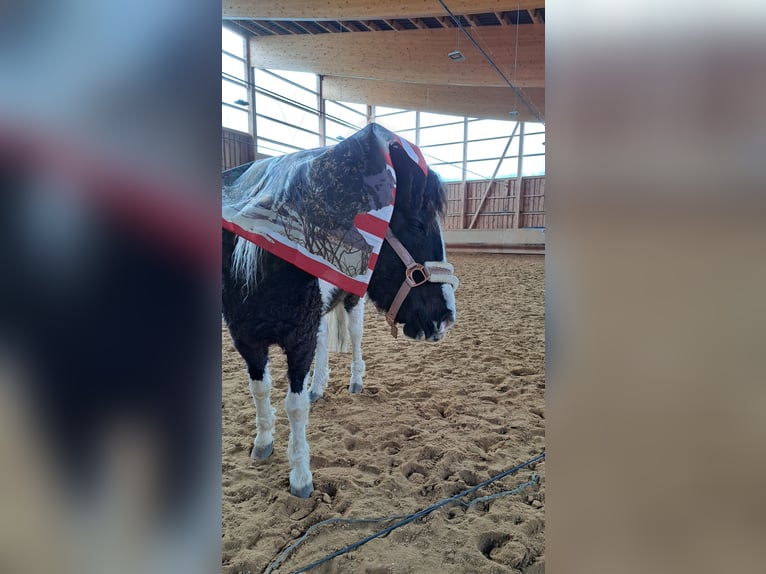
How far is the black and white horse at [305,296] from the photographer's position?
1139mm

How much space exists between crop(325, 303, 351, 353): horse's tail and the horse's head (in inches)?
29.6

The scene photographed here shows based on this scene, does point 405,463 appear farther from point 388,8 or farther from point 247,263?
point 388,8

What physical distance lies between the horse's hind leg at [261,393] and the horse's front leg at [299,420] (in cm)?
12

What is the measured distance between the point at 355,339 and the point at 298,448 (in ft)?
3.11

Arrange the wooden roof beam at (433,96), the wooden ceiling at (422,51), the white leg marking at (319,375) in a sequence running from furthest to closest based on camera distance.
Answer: the wooden roof beam at (433,96)
the wooden ceiling at (422,51)
the white leg marking at (319,375)

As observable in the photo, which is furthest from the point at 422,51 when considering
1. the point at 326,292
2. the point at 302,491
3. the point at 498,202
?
the point at 498,202

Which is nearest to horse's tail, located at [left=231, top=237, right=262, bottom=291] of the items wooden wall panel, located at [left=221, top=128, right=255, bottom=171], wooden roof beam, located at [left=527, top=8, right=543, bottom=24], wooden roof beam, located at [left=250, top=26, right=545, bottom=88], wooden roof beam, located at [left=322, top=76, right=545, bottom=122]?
wooden wall panel, located at [left=221, top=128, right=255, bottom=171]

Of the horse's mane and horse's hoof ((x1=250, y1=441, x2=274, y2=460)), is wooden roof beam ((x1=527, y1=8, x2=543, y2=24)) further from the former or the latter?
horse's hoof ((x1=250, y1=441, x2=274, y2=460))

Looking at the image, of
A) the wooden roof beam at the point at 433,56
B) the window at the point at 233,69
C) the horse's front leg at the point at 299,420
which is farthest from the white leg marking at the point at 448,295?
the wooden roof beam at the point at 433,56

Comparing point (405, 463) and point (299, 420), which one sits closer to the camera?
point (299, 420)
